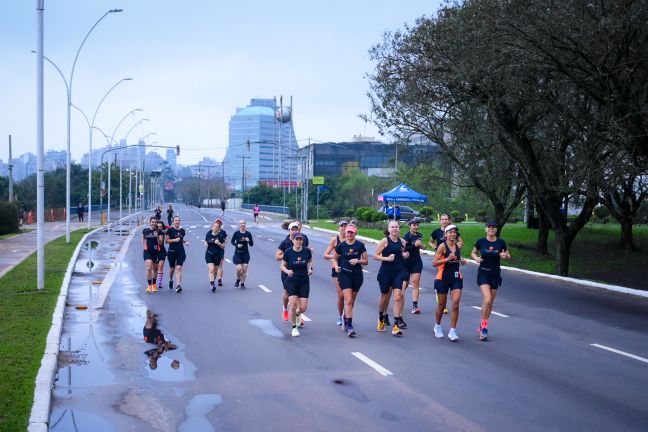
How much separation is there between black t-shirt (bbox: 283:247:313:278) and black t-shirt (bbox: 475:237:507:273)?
9.06 ft

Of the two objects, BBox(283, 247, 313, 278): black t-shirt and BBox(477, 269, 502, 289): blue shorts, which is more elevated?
BBox(283, 247, 313, 278): black t-shirt

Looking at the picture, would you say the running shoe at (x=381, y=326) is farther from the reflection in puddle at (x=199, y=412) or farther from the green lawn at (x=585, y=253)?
the green lawn at (x=585, y=253)

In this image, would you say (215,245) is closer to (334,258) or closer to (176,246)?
(176,246)

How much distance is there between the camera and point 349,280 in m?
12.8

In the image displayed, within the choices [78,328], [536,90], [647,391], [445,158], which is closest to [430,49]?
[536,90]

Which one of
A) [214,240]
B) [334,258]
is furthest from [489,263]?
[214,240]

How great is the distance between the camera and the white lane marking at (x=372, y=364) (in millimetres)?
10289

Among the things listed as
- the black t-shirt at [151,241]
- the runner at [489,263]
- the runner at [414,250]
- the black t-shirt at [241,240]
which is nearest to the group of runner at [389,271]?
the runner at [489,263]

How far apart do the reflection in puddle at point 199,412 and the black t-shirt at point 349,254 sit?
4279 millimetres

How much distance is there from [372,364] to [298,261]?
2802mm

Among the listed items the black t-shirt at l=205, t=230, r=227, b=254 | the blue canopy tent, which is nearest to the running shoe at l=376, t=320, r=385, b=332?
the black t-shirt at l=205, t=230, r=227, b=254

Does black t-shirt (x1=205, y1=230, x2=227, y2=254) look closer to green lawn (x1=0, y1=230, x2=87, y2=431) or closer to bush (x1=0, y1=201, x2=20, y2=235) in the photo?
green lawn (x1=0, y1=230, x2=87, y2=431)

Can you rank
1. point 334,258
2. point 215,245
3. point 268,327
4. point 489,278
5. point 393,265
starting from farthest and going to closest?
point 215,245, point 268,327, point 334,258, point 393,265, point 489,278

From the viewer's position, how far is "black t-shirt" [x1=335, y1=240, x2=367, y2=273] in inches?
507
